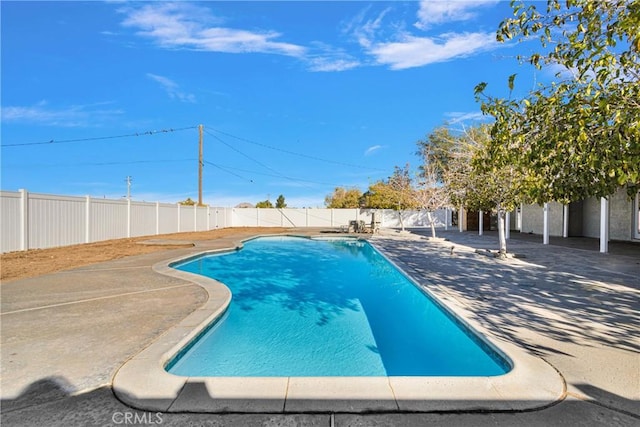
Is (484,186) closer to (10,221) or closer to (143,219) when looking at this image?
(10,221)

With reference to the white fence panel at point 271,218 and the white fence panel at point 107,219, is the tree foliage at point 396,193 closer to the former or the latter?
the white fence panel at point 271,218

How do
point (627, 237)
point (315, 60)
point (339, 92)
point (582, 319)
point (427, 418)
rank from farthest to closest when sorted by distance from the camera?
point (339, 92) < point (315, 60) < point (627, 237) < point (582, 319) < point (427, 418)

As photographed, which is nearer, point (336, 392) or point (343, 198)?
point (336, 392)

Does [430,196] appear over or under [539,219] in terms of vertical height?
over

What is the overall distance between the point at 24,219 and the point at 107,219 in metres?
4.19

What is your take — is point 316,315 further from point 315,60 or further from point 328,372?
point 315,60


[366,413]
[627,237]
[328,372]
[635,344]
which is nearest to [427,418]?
[366,413]

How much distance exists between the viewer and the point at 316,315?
17.6ft

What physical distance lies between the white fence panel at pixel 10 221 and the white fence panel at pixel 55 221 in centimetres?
38

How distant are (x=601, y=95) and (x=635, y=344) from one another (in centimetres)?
249

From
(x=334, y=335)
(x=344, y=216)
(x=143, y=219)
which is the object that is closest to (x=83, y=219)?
(x=143, y=219)

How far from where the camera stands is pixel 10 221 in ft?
31.6

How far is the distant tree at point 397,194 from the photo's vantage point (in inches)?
774

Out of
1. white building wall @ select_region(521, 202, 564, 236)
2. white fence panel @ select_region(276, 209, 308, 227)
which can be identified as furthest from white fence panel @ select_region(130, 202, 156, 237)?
white building wall @ select_region(521, 202, 564, 236)
